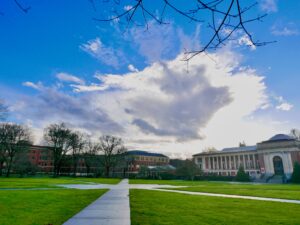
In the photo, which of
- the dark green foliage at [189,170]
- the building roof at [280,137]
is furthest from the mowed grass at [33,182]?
the building roof at [280,137]

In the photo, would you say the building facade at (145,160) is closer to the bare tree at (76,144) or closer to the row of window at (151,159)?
the row of window at (151,159)

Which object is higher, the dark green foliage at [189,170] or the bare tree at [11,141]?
the bare tree at [11,141]

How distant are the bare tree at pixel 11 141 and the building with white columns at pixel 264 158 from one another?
65479 mm

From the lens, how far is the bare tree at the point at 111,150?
74438 millimetres

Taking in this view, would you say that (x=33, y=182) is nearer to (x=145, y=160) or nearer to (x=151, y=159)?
(x=145, y=160)

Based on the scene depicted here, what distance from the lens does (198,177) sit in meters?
66.6

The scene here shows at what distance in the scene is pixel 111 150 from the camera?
245ft

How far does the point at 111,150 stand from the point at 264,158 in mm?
48291

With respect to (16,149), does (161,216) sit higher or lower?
lower

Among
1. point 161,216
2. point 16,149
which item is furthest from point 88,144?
point 161,216

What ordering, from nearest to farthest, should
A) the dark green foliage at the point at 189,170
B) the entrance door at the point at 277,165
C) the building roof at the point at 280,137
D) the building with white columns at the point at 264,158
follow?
1. the dark green foliage at the point at 189,170
2. the building with white columns at the point at 264,158
3. the entrance door at the point at 277,165
4. the building roof at the point at 280,137

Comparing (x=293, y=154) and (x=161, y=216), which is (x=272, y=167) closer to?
(x=293, y=154)

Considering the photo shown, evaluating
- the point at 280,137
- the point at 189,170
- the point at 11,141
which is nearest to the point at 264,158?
the point at 280,137

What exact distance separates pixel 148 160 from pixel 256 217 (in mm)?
114510
